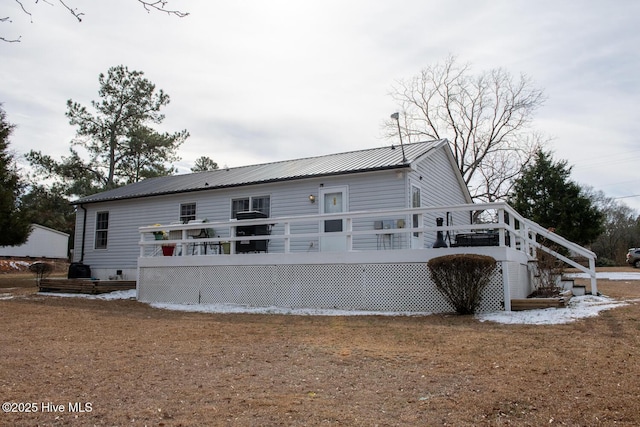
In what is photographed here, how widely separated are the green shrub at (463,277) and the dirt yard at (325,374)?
826mm

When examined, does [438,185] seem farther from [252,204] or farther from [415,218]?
[252,204]

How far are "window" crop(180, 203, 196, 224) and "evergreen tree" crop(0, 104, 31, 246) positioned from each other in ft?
28.3

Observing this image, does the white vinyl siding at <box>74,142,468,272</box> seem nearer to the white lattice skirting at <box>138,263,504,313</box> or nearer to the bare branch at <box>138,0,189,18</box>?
the white lattice skirting at <box>138,263,504,313</box>

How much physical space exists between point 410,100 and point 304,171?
18289 mm

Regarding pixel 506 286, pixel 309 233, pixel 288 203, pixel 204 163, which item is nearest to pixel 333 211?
pixel 309 233

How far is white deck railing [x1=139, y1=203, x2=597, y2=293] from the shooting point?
891 cm

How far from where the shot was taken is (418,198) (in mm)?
12609

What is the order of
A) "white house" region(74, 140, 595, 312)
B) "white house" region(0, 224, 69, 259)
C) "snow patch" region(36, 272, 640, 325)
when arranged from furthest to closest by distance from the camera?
"white house" region(0, 224, 69, 259)
"white house" region(74, 140, 595, 312)
"snow patch" region(36, 272, 640, 325)

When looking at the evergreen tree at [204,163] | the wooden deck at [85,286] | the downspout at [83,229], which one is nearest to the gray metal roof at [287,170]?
the downspout at [83,229]

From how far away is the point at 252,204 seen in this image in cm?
1409

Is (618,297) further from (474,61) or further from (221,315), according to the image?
(474,61)

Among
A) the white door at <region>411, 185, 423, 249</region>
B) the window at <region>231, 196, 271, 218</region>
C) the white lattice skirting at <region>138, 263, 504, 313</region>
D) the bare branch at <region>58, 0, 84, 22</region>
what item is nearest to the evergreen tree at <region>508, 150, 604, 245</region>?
the white door at <region>411, 185, 423, 249</region>

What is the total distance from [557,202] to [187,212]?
1692 cm

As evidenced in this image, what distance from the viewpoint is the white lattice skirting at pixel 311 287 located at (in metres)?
8.79
